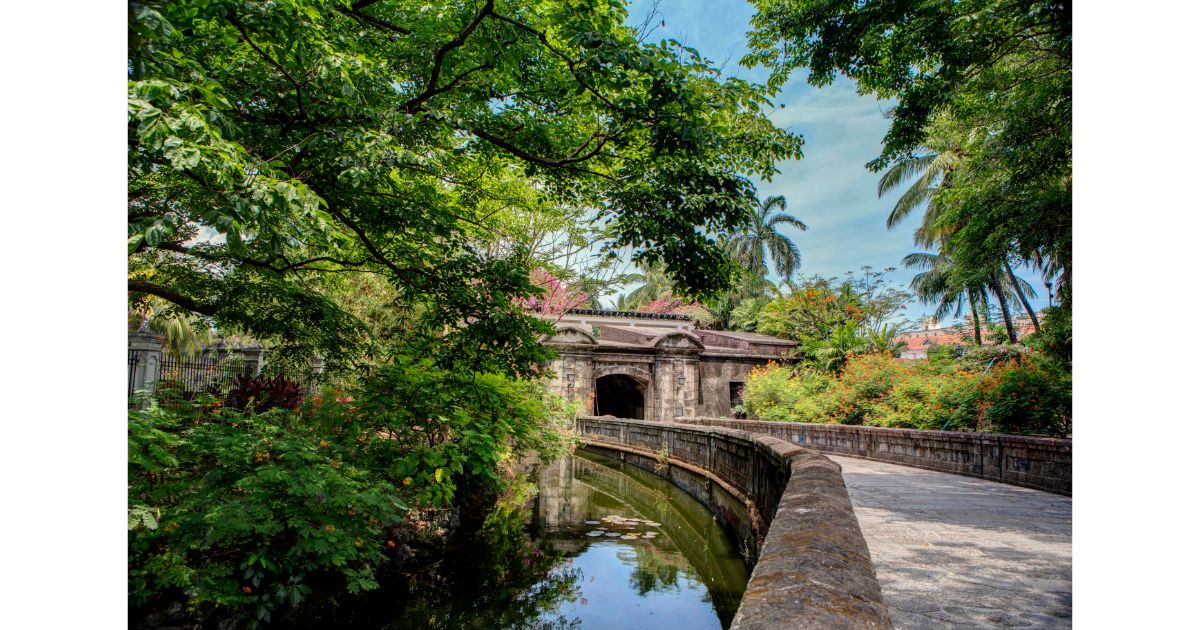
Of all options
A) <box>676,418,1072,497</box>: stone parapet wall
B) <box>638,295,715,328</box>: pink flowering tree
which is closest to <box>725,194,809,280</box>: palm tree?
<box>638,295,715,328</box>: pink flowering tree

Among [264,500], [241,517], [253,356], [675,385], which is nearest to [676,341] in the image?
[675,385]

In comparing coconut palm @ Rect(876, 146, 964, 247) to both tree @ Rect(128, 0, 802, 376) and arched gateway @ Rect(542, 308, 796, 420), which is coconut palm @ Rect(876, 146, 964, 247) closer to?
arched gateway @ Rect(542, 308, 796, 420)

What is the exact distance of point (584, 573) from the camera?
7402 mm

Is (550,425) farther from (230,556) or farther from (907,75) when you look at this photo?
(907,75)

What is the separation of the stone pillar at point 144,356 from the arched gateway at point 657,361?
1348 cm

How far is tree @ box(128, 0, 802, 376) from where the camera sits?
11.3 ft

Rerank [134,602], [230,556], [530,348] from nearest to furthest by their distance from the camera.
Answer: [134,602], [230,556], [530,348]

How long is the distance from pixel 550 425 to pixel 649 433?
4250 millimetres

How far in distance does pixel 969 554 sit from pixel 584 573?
449 centimetres

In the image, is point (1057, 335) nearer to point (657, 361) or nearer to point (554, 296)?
point (554, 296)

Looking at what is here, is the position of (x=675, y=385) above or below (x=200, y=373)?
below

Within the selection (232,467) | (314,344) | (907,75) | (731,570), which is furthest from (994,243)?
(232,467)

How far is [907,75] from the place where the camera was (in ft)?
27.9

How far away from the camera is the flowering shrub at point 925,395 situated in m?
9.31
